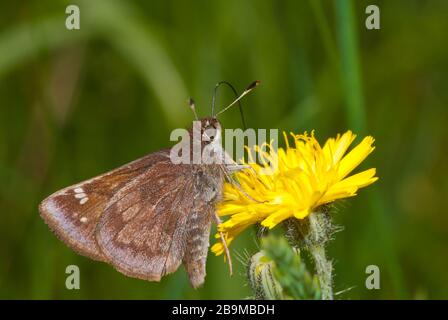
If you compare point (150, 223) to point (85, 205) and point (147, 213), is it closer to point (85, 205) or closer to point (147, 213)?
point (147, 213)

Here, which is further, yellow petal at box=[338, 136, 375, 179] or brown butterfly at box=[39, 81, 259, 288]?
brown butterfly at box=[39, 81, 259, 288]

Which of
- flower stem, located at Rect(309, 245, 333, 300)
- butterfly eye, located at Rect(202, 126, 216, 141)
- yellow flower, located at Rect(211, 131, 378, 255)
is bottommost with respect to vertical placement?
flower stem, located at Rect(309, 245, 333, 300)

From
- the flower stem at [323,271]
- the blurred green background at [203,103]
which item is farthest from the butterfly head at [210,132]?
the blurred green background at [203,103]

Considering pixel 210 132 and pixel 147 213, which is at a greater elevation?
pixel 210 132

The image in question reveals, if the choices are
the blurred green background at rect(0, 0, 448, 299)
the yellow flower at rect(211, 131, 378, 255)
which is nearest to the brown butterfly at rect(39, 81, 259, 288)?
the yellow flower at rect(211, 131, 378, 255)

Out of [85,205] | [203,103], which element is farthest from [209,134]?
[203,103]

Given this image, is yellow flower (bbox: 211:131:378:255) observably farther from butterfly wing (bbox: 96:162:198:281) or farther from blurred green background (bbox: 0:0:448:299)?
blurred green background (bbox: 0:0:448:299)
